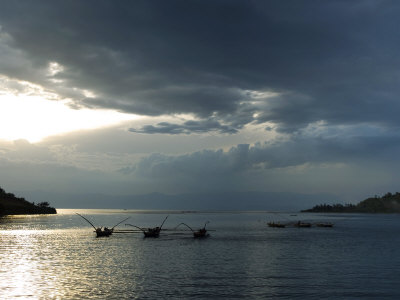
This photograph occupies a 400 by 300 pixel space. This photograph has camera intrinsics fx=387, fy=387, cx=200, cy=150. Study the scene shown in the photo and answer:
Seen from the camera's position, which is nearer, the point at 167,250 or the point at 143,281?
the point at 143,281

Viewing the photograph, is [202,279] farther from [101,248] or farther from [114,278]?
[101,248]

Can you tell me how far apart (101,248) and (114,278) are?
118 feet

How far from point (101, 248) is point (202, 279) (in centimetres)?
4115

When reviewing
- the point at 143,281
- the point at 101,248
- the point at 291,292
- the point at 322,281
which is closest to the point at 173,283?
the point at 143,281

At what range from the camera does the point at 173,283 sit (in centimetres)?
4412

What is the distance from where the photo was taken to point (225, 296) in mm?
37969

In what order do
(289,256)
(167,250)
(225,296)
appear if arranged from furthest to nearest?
(167,250), (289,256), (225,296)

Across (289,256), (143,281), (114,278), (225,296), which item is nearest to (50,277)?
(114,278)

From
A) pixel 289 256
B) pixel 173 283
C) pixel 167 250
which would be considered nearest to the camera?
pixel 173 283

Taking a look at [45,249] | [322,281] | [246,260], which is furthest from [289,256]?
[45,249]

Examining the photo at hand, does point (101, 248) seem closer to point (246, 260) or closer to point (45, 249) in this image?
point (45, 249)

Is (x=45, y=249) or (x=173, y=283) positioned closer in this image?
(x=173, y=283)

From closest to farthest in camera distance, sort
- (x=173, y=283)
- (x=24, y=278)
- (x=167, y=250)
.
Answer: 1. (x=173, y=283)
2. (x=24, y=278)
3. (x=167, y=250)

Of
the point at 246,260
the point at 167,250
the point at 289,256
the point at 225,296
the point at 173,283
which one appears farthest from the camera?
the point at 167,250
